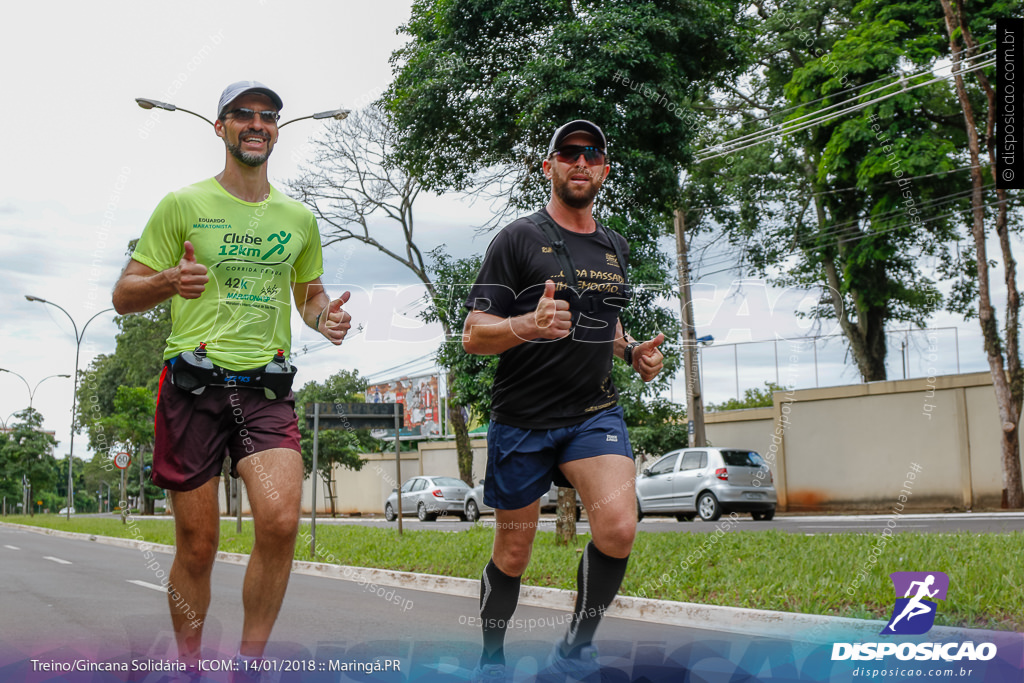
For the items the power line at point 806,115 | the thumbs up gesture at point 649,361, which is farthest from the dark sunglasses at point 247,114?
the power line at point 806,115

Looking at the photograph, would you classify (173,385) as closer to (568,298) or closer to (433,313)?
(568,298)

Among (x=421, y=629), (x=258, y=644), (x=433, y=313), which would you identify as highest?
(x=433, y=313)

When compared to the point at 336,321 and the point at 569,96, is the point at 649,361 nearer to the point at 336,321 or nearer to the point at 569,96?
the point at 336,321

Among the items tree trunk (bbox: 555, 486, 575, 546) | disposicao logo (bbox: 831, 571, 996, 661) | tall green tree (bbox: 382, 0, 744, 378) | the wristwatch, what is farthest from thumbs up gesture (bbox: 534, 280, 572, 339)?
tree trunk (bbox: 555, 486, 575, 546)

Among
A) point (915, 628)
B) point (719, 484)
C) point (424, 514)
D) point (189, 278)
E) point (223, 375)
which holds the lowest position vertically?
point (424, 514)

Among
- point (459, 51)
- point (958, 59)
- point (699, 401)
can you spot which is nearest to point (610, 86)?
point (459, 51)

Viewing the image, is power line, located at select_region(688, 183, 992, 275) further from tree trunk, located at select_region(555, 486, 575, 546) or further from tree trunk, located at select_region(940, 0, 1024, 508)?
tree trunk, located at select_region(555, 486, 575, 546)

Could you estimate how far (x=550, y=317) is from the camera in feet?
10.3

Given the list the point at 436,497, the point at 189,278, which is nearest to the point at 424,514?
the point at 436,497

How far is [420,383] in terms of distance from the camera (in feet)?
151

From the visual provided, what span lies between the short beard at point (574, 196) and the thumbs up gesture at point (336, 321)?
954 millimetres

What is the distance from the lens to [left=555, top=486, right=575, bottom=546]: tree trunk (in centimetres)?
1068

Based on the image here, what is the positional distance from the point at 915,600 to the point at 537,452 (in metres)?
2.98

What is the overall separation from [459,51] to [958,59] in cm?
1233
